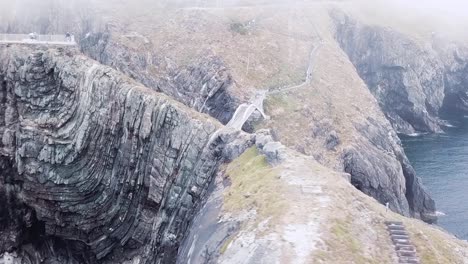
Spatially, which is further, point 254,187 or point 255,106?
point 255,106

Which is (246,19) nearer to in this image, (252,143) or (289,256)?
(252,143)

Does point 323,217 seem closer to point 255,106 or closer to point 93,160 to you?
point 93,160

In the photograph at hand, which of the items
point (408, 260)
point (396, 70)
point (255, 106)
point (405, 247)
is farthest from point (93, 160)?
point (396, 70)

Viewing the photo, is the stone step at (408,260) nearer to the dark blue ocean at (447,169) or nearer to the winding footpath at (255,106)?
the winding footpath at (255,106)

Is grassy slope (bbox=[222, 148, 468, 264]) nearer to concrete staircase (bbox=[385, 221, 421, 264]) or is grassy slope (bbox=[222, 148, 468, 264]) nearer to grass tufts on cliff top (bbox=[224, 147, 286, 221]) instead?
grass tufts on cliff top (bbox=[224, 147, 286, 221])

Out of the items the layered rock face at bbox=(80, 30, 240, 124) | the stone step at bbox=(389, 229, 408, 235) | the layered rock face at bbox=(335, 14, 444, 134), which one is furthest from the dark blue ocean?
the stone step at bbox=(389, 229, 408, 235)

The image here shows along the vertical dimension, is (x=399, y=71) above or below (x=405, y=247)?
below
